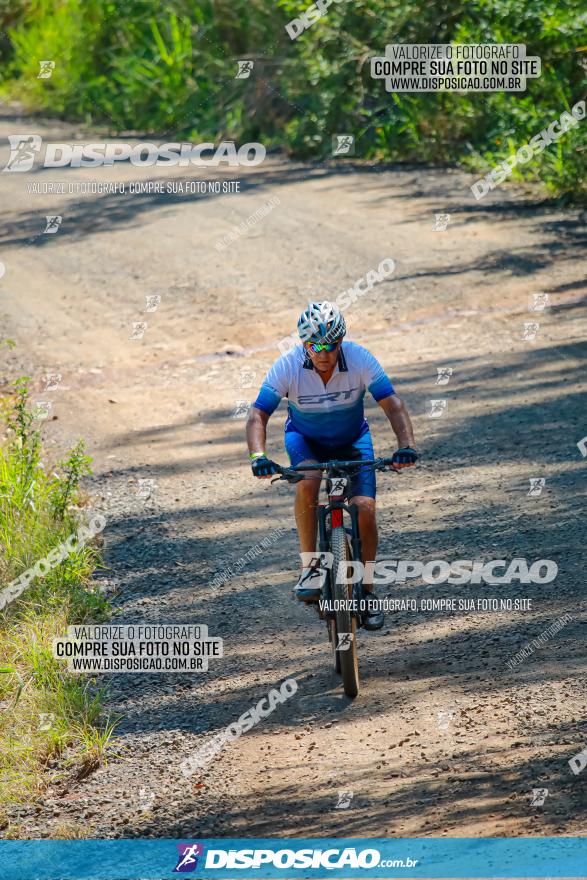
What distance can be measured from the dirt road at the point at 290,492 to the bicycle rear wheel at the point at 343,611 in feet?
0.88

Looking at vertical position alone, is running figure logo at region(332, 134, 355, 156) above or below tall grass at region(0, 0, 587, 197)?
below

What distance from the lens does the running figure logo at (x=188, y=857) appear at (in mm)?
5727

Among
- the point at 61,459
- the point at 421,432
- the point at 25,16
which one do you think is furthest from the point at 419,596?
the point at 25,16

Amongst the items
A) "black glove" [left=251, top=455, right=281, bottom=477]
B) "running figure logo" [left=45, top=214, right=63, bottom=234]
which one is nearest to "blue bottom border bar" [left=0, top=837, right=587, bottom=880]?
"black glove" [left=251, top=455, right=281, bottom=477]

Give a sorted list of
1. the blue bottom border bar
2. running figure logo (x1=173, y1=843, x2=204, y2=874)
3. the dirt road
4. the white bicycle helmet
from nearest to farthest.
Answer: the blue bottom border bar
running figure logo (x1=173, y1=843, x2=204, y2=874)
the dirt road
the white bicycle helmet

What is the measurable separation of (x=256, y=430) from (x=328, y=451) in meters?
0.52

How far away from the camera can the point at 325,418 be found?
7207 millimetres

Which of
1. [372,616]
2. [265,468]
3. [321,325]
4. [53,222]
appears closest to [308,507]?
[265,468]

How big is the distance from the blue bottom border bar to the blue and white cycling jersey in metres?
2.58

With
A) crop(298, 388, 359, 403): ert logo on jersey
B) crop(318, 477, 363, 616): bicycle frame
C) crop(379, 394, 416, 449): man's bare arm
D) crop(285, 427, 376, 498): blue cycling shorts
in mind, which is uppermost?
crop(298, 388, 359, 403): ert logo on jersey

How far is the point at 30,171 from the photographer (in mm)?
25250

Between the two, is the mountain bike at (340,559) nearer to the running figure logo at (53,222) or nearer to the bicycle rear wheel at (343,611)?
the bicycle rear wheel at (343,611)

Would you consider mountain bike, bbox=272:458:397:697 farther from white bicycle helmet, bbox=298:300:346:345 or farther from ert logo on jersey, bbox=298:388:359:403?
white bicycle helmet, bbox=298:300:346:345

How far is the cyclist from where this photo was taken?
6.97 m
